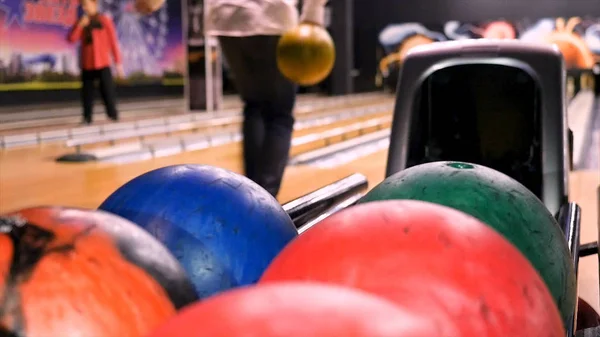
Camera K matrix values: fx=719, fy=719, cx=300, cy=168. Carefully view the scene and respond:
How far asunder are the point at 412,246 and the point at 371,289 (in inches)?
2.4

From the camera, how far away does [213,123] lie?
532 cm

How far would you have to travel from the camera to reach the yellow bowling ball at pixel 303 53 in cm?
192

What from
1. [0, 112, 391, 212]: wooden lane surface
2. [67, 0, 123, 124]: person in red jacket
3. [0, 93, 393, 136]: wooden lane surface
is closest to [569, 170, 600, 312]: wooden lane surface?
[0, 112, 391, 212]: wooden lane surface

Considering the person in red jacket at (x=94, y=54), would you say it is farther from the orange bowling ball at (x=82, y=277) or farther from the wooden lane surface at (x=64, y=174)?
the orange bowling ball at (x=82, y=277)

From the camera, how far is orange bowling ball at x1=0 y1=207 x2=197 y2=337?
0.51m

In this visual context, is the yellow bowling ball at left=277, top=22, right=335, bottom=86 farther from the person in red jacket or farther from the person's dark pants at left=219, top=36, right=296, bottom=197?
the person in red jacket

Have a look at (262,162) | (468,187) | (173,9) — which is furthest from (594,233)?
(173,9)

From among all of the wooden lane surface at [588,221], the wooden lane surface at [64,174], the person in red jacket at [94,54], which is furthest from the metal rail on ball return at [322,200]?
the person in red jacket at [94,54]

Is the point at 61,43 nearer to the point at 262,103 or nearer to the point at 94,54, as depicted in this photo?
the point at 94,54

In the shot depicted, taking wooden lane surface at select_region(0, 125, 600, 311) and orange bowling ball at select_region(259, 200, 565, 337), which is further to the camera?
wooden lane surface at select_region(0, 125, 600, 311)

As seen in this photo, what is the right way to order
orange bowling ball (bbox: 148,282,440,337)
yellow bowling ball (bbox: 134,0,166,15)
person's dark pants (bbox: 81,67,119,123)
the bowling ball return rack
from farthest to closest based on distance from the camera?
person's dark pants (bbox: 81,67,119,123)
yellow bowling ball (bbox: 134,0,166,15)
the bowling ball return rack
orange bowling ball (bbox: 148,282,440,337)

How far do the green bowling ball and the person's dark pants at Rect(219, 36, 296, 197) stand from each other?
3.43 ft

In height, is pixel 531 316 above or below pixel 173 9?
below

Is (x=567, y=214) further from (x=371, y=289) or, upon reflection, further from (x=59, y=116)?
(x=59, y=116)
